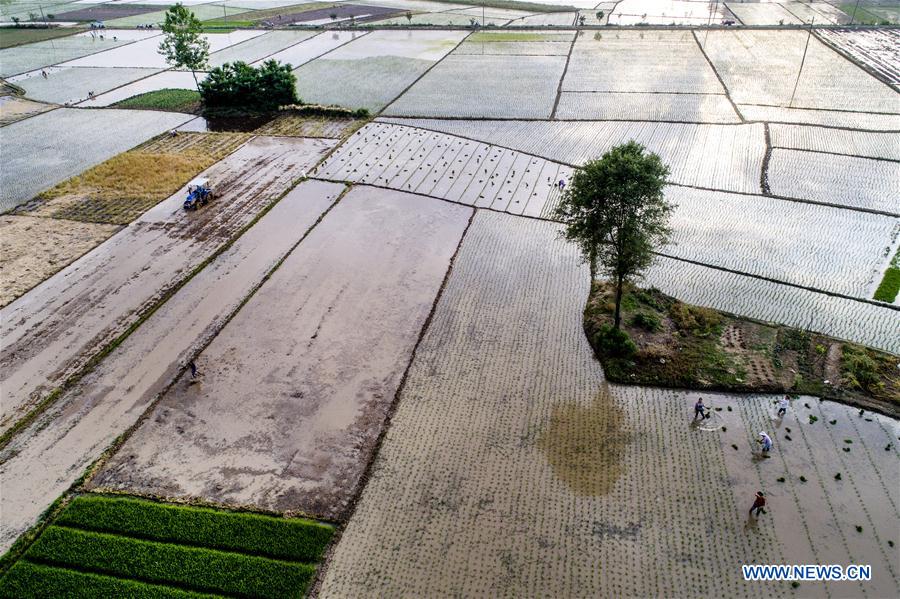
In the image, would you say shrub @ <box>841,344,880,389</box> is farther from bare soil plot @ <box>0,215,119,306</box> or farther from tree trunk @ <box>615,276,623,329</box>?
bare soil plot @ <box>0,215,119,306</box>

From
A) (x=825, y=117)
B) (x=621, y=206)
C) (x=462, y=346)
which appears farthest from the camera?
(x=825, y=117)

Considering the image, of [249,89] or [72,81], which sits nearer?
[249,89]

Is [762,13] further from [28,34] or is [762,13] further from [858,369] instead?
[28,34]

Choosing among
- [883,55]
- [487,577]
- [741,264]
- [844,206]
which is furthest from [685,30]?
[487,577]

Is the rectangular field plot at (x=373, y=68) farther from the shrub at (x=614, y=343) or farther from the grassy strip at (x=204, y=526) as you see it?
the grassy strip at (x=204, y=526)

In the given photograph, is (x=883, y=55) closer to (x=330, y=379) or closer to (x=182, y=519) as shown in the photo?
(x=330, y=379)

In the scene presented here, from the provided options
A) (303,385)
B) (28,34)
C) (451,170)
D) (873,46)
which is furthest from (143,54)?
(873,46)
